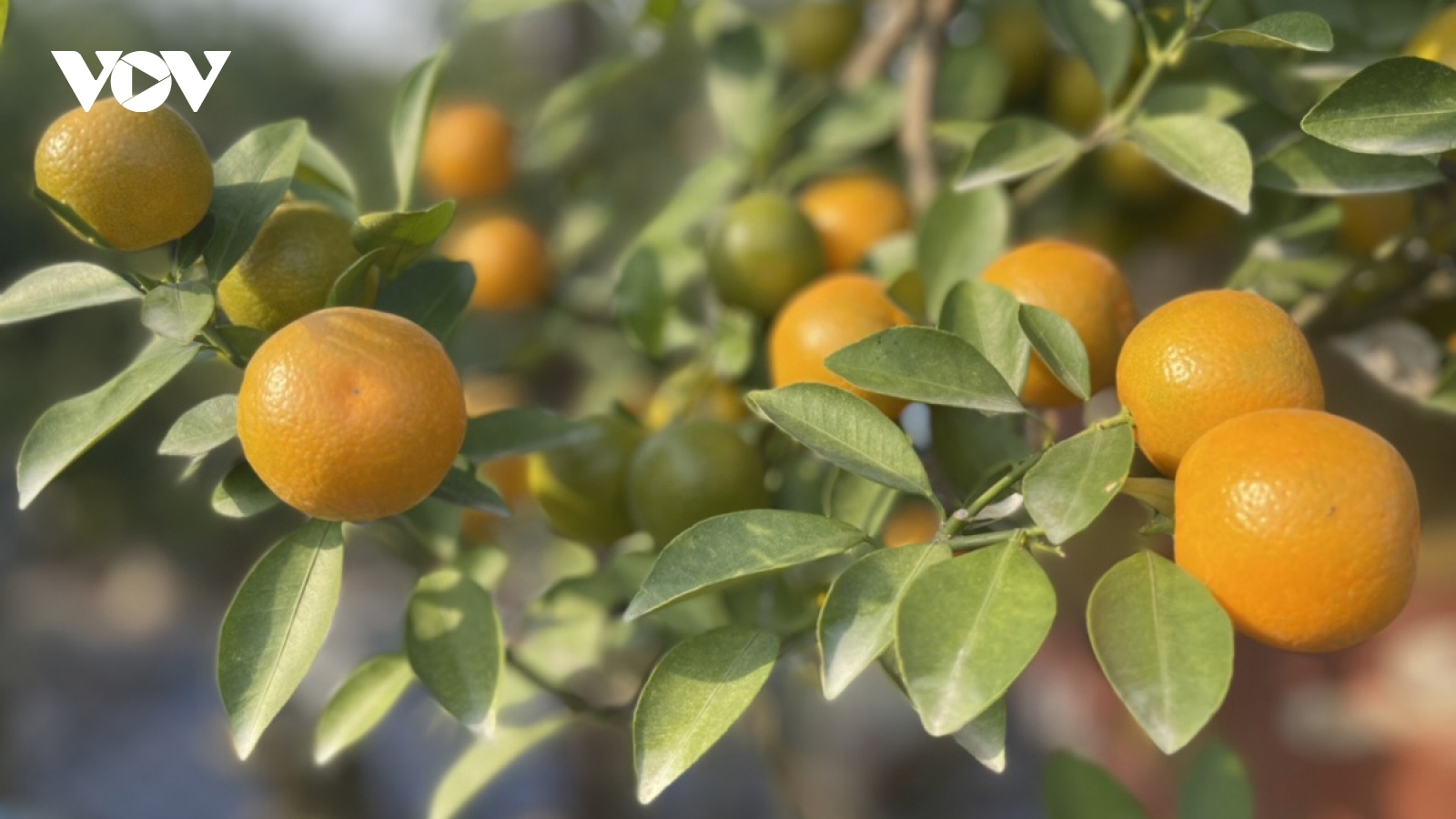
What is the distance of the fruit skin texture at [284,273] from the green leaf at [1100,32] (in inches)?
17.2

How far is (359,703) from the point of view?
24.4 inches

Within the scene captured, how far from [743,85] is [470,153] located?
0.31m

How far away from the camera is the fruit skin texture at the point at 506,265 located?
3.21 ft

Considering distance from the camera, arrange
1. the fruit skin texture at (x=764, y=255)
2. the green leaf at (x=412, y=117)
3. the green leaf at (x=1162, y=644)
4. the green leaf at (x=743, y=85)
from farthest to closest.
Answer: the green leaf at (x=743, y=85) → the fruit skin texture at (x=764, y=255) → the green leaf at (x=412, y=117) → the green leaf at (x=1162, y=644)

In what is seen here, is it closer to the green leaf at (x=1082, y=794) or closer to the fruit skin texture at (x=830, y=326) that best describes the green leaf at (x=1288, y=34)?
the fruit skin texture at (x=830, y=326)

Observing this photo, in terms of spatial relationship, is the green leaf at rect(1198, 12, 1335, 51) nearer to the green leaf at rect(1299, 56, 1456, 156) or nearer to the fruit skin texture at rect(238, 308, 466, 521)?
the green leaf at rect(1299, 56, 1456, 156)

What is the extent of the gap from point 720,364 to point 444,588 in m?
0.24

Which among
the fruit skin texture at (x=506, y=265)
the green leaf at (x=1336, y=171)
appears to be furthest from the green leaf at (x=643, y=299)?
the green leaf at (x=1336, y=171)

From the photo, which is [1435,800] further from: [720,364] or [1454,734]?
[720,364]

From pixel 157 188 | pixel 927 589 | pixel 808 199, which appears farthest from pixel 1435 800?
pixel 157 188

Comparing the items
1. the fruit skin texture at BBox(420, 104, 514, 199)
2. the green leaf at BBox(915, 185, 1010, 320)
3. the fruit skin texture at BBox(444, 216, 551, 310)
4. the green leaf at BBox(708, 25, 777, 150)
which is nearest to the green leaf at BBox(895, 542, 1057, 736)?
the green leaf at BBox(915, 185, 1010, 320)

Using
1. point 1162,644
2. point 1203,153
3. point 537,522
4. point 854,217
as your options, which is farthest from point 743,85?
point 1162,644

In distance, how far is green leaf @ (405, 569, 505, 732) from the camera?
510 mm

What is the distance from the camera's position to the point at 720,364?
73 centimetres
